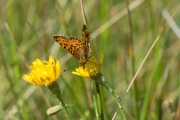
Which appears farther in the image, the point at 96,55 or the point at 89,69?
the point at 96,55

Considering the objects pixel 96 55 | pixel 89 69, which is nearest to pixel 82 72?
pixel 89 69

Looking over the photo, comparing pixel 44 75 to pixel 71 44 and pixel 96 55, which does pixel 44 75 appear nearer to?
pixel 71 44

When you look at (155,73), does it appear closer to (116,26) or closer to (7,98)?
(7,98)

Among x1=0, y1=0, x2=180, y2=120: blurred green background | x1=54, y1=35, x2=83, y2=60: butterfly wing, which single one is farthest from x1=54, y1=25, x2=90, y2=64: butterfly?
x1=0, y1=0, x2=180, y2=120: blurred green background

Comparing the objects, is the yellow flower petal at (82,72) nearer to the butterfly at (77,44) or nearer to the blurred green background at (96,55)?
the butterfly at (77,44)

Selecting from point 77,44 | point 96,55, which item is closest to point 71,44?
Result: point 77,44

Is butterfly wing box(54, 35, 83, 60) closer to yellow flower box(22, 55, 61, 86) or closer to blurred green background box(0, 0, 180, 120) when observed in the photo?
yellow flower box(22, 55, 61, 86)

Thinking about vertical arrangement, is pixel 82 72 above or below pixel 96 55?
below
